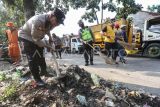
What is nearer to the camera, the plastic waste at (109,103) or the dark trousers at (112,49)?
the plastic waste at (109,103)

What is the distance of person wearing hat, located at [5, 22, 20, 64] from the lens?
1279 centimetres

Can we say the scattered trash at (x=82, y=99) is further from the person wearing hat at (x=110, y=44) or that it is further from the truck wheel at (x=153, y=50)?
the truck wheel at (x=153, y=50)

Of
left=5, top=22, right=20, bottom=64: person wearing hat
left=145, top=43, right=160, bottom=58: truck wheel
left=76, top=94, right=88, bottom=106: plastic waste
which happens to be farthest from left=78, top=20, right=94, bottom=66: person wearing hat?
left=145, top=43, right=160, bottom=58: truck wheel

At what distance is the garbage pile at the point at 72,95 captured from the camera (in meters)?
5.98

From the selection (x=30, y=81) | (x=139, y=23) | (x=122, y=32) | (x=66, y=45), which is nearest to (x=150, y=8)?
(x=139, y=23)

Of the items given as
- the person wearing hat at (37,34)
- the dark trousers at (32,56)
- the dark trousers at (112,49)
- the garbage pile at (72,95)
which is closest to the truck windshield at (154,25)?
the dark trousers at (112,49)

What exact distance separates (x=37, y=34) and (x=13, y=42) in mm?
6738

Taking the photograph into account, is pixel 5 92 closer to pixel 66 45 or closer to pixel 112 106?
pixel 112 106

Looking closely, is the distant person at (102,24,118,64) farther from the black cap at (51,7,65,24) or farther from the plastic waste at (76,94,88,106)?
the black cap at (51,7,65,24)

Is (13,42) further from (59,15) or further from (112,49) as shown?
(59,15)

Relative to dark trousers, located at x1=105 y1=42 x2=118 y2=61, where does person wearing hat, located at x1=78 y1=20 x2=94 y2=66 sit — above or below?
above

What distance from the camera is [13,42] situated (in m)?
12.9

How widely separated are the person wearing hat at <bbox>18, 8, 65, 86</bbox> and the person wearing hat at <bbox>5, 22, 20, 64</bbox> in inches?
226

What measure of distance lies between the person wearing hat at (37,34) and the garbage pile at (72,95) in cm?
34
